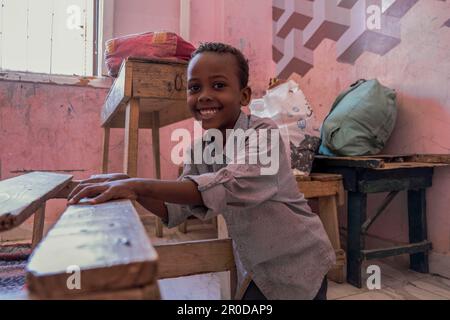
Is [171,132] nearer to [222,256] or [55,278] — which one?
[222,256]

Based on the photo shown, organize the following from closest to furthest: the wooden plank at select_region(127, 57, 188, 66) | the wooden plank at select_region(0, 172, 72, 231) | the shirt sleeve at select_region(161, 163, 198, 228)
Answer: the wooden plank at select_region(0, 172, 72, 231)
the shirt sleeve at select_region(161, 163, 198, 228)
the wooden plank at select_region(127, 57, 188, 66)

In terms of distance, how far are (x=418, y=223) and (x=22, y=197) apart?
4.87ft

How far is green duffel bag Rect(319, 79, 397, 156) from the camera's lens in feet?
4.90

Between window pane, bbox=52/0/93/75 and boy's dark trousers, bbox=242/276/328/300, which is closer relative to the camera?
boy's dark trousers, bbox=242/276/328/300

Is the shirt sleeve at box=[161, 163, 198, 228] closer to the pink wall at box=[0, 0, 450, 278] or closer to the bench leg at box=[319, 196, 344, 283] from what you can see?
the bench leg at box=[319, 196, 344, 283]

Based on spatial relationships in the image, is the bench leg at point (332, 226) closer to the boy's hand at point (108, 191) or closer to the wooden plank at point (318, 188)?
the wooden plank at point (318, 188)

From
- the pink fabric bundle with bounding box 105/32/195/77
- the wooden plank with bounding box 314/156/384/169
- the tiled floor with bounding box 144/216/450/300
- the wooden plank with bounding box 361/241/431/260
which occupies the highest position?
the pink fabric bundle with bounding box 105/32/195/77

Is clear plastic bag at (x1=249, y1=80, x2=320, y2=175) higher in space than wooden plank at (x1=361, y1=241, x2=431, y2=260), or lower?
higher

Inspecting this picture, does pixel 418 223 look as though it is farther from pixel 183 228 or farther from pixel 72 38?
pixel 72 38

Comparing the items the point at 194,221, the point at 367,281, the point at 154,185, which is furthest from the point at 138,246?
the point at 194,221

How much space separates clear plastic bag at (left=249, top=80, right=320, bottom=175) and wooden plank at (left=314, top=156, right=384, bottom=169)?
86mm

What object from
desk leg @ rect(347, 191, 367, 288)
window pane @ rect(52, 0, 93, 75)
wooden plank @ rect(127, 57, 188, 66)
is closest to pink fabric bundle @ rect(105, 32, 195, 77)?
wooden plank @ rect(127, 57, 188, 66)

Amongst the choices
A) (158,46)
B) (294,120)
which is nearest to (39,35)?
(158,46)

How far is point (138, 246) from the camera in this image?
0.79ft
